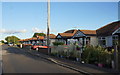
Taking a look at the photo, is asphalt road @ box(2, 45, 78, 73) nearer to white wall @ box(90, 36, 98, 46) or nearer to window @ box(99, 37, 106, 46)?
window @ box(99, 37, 106, 46)

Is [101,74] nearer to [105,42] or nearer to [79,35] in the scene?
[105,42]

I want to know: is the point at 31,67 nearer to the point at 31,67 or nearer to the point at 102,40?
the point at 31,67

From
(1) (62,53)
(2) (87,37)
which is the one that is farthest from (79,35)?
(1) (62,53)

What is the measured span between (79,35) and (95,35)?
286 cm

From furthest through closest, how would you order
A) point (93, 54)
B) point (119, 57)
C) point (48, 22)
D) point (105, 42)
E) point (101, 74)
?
point (105, 42) → point (48, 22) → point (93, 54) → point (119, 57) → point (101, 74)

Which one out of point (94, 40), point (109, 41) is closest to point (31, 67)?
point (109, 41)

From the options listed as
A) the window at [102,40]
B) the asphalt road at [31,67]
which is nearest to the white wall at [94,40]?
the window at [102,40]

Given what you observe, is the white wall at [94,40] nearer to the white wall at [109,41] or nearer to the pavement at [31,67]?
the white wall at [109,41]

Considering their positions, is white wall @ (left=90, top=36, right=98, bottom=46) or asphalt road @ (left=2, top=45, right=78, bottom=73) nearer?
asphalt road @ (left=2, top=45, right=78, bottom=73)

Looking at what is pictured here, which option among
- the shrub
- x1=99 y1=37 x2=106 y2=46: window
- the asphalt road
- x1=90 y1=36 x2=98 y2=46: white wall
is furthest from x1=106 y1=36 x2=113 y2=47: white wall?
the asphalt road

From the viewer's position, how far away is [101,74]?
8.86 metres

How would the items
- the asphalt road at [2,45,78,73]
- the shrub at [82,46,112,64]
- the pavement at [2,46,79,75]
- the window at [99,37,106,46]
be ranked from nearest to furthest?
the pavement at [2,46,79,75]
the asphalt road at [2,45,78,73]
the shrub at [82,46,112,64]
the window at [99,37,106,46]

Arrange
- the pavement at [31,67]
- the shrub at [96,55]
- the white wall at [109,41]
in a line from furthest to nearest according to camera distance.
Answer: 1. the white wall at [109,41]
2. the shrub at [96,55]
3. the pavement at [31,67]

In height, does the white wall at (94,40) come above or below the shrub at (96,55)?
above
